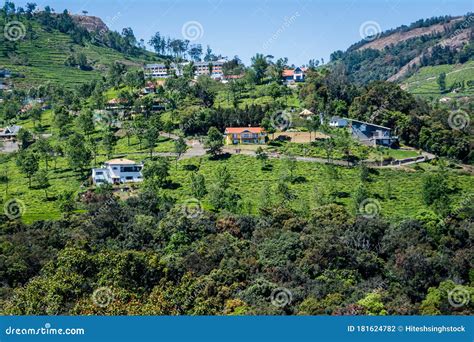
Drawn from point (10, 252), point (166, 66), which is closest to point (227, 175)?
point (10, 252)

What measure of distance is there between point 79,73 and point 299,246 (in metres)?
89.9

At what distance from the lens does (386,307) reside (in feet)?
91.9

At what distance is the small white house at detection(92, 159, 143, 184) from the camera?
59.7m

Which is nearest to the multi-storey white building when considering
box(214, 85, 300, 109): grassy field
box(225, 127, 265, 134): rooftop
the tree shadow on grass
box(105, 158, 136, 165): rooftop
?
box(214, 85, 300, 109): grassy field

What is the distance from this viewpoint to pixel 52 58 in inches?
4761

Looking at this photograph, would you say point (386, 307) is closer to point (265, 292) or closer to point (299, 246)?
point (265, 292)

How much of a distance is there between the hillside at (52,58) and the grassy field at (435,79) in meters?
61.1

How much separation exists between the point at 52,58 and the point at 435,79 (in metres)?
84.6

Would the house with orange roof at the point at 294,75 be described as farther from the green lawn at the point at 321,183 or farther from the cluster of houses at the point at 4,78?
the cluster of houses at the point at 4,78

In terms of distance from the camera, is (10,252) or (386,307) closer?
(386,307)

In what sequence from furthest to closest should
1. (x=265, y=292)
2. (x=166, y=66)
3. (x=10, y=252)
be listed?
(x=166, y=66) → (x=10, y=252) → (x=265, y=292)

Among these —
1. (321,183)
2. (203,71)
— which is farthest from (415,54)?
(321,183)

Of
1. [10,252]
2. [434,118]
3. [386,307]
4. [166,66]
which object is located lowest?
[386,307]

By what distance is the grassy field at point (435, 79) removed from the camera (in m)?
129
